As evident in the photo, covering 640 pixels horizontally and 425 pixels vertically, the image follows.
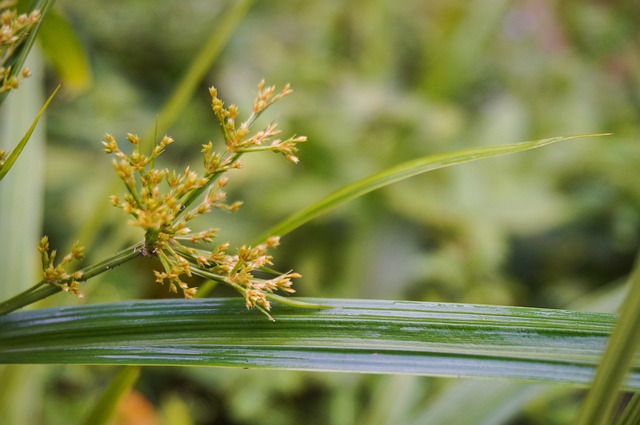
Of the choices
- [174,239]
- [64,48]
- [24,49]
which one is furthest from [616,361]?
[64,48]

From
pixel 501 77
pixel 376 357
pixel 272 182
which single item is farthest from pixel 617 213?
pixel 376 357

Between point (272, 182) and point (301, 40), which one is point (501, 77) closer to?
point (301, 40)

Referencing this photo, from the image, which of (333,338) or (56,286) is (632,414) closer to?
(333,338)

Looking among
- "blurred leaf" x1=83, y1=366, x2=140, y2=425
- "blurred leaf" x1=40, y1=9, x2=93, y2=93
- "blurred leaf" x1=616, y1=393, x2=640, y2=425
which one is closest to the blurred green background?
"blurred leaf" x1=40, y1=9, x2=93, y2=93

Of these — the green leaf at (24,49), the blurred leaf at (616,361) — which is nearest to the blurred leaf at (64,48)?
the green leaf at (24,49)

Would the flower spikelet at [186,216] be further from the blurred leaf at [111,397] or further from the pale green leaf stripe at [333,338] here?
the blurred leaf at [111,397]

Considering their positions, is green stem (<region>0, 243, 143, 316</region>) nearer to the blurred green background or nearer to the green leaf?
the green leaf
